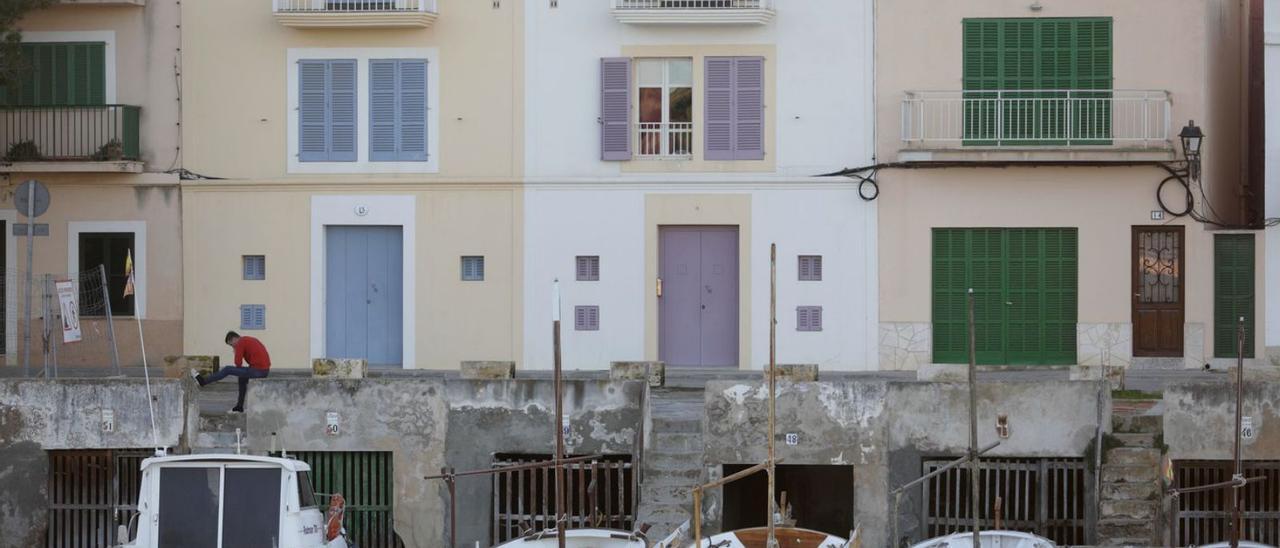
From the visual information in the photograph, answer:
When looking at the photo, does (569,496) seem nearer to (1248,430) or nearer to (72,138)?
(1248,430)

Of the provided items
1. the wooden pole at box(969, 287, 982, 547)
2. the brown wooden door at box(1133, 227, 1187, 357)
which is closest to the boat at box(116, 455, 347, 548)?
the wooden pole at box(969, 287, 982, 547)

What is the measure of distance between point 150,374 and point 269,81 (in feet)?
16.6

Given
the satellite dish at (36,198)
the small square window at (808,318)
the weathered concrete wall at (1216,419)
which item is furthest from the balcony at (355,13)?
the weathered concrete wall at (1216,419)

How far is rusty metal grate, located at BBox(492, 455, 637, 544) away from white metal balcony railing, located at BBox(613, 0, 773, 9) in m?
9.43

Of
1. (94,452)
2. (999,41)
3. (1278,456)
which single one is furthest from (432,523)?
(999,41)

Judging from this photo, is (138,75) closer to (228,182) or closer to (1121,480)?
(228,182)

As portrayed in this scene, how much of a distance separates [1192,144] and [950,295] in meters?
4.37

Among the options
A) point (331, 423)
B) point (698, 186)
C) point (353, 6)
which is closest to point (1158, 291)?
point (698, 186)

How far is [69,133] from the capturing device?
32312 mm

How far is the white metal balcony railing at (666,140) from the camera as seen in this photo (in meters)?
32.1

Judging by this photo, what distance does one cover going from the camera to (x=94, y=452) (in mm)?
24969

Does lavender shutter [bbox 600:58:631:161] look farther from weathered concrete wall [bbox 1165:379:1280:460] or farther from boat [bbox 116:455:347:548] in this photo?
weathered concrete wall [bbox 1165:379:1280:460]

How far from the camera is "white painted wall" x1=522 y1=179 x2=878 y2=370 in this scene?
104 ft

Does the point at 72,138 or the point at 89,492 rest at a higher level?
the point at 72,138
